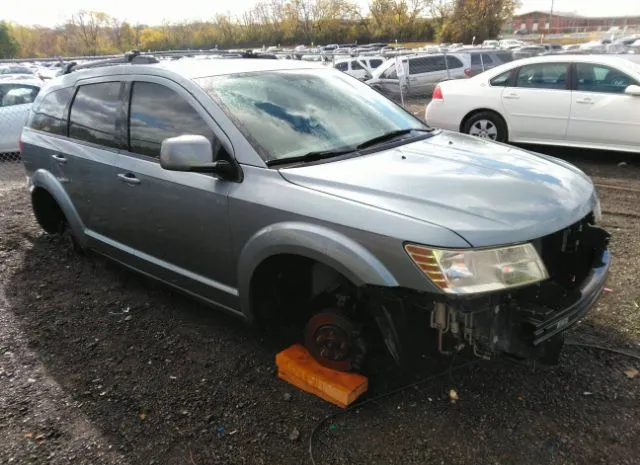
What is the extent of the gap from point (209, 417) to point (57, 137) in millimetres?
2720

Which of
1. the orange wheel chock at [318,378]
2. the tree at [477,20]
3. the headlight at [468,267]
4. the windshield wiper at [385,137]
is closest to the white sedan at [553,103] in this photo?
the windshield wiper at [385,137]

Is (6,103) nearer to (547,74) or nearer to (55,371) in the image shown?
(55,371)

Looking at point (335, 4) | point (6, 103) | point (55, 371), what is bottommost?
point (55, 371)

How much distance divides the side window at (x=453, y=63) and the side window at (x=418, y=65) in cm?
93

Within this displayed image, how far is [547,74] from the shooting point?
7859mm

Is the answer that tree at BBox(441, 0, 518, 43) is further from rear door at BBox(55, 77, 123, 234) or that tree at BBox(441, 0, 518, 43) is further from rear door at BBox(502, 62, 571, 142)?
rear door at BBox(55, 77, 123, 234)

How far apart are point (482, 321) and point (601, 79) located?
21.7 feet

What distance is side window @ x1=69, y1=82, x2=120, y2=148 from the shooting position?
12.0 ft

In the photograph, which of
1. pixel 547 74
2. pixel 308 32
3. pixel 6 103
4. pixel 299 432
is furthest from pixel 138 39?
pixel 299 432

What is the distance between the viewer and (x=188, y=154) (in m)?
2.72

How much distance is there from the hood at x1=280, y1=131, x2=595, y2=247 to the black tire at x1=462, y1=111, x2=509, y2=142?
5355mm

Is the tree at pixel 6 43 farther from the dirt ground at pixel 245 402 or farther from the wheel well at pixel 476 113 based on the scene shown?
the dirt ground at pixel 245 402

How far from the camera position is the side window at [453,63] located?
18356 mm

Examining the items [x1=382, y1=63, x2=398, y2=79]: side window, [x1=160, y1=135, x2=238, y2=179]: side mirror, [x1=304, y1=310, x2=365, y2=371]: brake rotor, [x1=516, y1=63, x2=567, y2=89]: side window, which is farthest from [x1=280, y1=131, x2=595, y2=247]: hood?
[x1=382, y1=63, x2=398, y2=79]: side window
